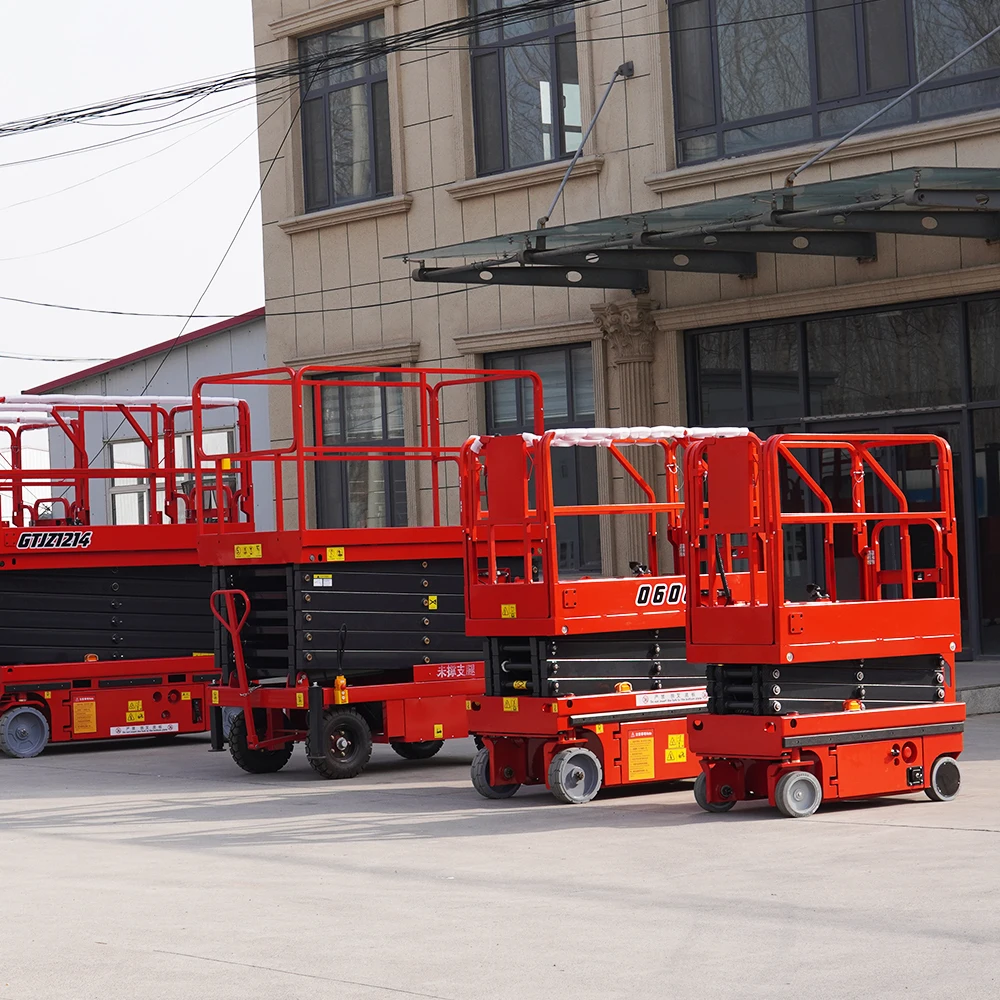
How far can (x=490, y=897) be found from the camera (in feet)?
28.3

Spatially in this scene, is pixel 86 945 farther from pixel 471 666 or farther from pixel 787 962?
pixel 471 666

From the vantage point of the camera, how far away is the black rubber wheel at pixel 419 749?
15375 millimetres

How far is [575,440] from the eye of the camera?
12.6 m

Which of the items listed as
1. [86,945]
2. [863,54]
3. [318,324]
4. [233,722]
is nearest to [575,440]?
[233,722]

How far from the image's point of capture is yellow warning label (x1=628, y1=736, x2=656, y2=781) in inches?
483

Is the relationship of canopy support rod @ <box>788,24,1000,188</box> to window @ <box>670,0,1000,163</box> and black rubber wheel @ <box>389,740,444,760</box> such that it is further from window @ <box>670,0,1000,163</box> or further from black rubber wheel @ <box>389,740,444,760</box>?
black rubber wheel @ <box>389,740,444,760</box>

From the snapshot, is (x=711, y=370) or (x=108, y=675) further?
(x=711, y=370)

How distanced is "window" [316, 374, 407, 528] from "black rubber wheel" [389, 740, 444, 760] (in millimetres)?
8107

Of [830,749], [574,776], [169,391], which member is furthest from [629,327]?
[169,391]

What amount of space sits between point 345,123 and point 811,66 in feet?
23.2

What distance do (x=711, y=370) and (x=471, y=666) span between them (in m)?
6.94

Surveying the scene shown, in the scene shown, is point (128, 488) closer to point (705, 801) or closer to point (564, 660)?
point (564, 660)

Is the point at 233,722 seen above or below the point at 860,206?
below

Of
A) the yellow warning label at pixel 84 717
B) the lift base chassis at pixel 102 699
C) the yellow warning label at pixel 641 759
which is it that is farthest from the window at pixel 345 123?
the yellow warning label at pixel 641 759
